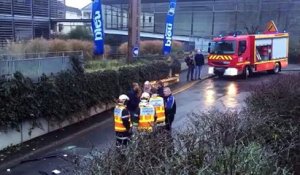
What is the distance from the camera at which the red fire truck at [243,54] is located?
78.8ft

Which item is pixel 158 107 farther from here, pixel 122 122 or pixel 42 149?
pixel 42 149

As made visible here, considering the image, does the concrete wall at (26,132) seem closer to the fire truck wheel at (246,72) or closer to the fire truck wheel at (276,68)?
the fire truck wheel at (246,72)

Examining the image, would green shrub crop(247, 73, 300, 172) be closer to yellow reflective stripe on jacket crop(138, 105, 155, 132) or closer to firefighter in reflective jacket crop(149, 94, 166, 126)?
firefighter in reflective jacket crop(149, 94, 166, 126)

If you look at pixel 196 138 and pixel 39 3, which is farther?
pixel 39 3

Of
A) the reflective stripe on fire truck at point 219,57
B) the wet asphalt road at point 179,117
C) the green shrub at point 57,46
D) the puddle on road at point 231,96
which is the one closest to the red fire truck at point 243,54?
the reflective stripe on fire truck at point 219,57

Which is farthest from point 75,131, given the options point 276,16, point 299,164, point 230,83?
point 276,16

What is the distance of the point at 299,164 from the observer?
7.24 metres

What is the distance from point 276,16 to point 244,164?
38.7m

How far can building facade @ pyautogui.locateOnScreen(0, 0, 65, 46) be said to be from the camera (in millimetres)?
31047

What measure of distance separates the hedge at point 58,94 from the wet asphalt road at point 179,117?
0.99m

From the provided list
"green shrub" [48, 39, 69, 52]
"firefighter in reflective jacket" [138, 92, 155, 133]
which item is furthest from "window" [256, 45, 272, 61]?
"firefighter in reflective jacket" [138, 92, 155, 133]

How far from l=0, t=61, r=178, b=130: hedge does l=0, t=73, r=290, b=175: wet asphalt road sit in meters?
0.99

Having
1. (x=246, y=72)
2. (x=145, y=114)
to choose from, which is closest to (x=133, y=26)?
(x=246, y=72)

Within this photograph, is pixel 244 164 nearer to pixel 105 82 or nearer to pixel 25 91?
pixel 25 91
